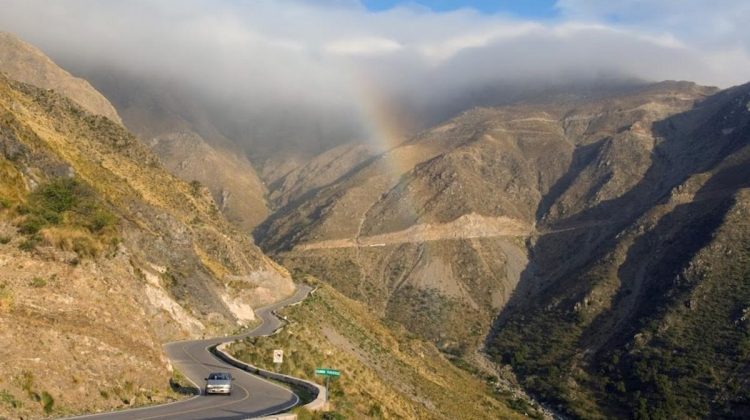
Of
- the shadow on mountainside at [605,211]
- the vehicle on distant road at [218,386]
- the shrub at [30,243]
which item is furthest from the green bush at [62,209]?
the shadow on mountainside at [605,211]

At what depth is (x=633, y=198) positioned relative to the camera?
548ft

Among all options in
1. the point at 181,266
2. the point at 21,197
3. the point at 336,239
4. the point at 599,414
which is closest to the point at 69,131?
the point at 181,266

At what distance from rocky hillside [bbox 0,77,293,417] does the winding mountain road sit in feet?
4.27

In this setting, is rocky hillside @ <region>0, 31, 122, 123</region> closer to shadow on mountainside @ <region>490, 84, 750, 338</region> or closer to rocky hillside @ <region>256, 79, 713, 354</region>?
rocky hillside @ <region>256, 79, 713, 354</region>

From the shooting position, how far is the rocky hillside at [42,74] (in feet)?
549

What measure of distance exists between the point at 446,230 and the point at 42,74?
373ft

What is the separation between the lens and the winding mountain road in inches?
781

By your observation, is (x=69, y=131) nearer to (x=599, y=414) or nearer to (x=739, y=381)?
(x=599, y=414)

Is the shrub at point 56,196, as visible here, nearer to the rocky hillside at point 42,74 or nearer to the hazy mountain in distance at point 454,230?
the hazy mountain in distance at point 454,230

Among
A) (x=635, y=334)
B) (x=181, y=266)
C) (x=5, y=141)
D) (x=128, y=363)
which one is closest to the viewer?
(x=128, y=363)

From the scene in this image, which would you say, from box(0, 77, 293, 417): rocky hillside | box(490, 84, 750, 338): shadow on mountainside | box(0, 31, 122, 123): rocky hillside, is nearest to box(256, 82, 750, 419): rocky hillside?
box(490, 84, 750, 338): shadow on mountainside

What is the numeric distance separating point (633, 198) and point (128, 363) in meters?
163

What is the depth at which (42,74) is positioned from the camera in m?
174

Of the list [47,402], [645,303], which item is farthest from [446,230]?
[47,402]
